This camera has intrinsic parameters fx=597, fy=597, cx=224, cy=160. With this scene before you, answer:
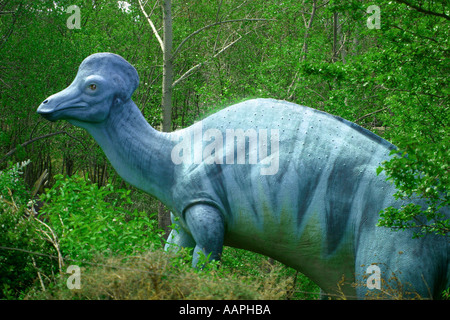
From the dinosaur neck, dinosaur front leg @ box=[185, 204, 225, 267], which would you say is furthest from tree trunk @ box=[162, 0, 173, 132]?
dinosaur front leg @ box=[185, 204, 225, 267]

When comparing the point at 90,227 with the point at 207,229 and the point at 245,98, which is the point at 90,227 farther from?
the point at 245,98

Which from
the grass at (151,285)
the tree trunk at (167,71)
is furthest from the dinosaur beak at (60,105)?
the tree trunk at (167,71)

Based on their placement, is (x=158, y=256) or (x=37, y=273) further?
(x=37, y=273)

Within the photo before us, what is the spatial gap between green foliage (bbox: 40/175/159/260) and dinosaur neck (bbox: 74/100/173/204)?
1.23 feet

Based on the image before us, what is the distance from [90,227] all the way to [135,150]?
116cm

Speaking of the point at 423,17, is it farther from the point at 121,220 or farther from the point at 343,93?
the point at 121,220

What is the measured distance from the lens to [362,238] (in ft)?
18.6

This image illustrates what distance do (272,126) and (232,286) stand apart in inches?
91.7

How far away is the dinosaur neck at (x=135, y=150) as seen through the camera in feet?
20.8

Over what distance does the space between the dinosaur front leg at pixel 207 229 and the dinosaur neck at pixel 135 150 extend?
53 cm

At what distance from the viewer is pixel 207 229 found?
588 centimetres

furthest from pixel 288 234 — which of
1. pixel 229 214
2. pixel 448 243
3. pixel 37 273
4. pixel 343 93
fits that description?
pixel 343 93

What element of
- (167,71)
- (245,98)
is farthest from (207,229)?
(167,71)
